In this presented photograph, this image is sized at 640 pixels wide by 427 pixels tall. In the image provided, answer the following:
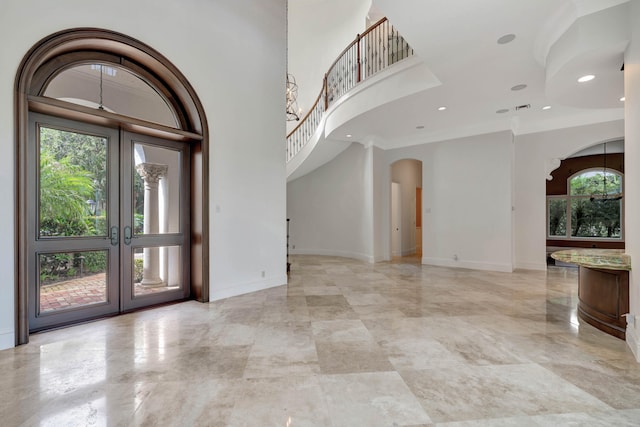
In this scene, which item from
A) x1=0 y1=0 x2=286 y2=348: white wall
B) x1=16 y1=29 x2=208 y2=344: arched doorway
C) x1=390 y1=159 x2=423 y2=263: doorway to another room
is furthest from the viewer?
x1=390 y1=159 x2=423 y2=263: doorway to another room

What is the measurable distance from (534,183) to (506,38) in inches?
178

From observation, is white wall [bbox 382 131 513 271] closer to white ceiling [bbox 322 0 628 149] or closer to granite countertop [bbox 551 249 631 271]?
white ceiling [bbox 322 0 628 149]

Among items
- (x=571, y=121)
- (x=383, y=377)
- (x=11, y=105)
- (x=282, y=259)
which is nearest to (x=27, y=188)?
(x=11, y=105)

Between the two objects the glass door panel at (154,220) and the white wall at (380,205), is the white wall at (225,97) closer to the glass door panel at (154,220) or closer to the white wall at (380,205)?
the glass door panel at (154,220)

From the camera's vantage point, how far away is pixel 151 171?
13.5 ft

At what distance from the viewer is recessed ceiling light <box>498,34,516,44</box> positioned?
3498 mm

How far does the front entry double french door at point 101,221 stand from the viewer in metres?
3.21

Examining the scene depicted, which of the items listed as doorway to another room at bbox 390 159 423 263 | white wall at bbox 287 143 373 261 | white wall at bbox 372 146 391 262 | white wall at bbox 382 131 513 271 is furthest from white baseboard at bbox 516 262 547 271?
white wall at bbox 287 143 373 261

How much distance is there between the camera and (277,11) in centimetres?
522

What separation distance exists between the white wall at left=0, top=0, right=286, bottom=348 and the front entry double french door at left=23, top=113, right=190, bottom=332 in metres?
0.42

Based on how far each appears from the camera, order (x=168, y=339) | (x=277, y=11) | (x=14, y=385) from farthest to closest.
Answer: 1. (x=277, y=11)
2. (x=168, y=339)
3. (x=14, y=385)

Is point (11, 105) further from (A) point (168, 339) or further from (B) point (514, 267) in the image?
(B) point (514, 267)

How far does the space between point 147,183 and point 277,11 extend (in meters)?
3.71

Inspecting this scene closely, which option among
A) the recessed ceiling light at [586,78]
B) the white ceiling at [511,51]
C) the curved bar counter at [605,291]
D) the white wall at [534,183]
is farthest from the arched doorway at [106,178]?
the white wall at [534,183]
